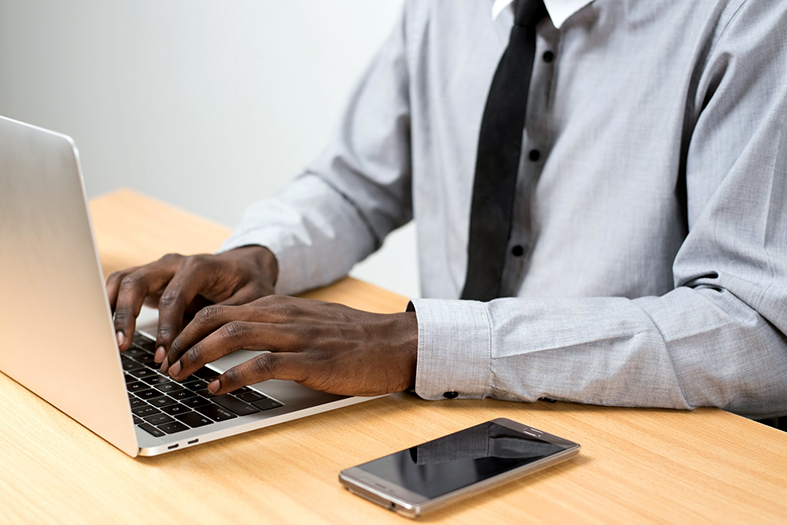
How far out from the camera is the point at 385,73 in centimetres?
129

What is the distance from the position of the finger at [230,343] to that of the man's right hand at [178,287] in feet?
0.21

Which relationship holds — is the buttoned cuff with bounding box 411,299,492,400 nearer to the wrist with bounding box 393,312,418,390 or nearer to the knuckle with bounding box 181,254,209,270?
the wrist with bounding box 393,312,418,390

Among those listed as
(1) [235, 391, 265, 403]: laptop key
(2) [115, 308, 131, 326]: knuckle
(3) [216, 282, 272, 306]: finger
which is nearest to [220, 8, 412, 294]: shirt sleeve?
(3) [216, 282, 272, 306]: finger

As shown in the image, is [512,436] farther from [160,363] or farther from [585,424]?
[160,363]

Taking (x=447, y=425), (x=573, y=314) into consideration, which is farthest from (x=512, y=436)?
(x=573, y=314)

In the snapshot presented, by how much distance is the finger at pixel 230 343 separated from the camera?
2.40 ft

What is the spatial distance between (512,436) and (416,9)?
791 mm

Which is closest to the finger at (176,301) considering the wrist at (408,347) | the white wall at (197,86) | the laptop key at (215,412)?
the laptop key at (215,412)

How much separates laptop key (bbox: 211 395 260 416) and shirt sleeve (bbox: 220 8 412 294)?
1.49 feet

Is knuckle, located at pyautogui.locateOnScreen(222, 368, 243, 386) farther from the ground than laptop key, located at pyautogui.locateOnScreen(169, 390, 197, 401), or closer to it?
farther from the ground

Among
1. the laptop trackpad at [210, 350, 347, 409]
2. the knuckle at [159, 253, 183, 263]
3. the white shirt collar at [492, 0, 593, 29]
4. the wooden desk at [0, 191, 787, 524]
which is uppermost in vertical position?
the white shirt collar at [492, 0, 593, 29]

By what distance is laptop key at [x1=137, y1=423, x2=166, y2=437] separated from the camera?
655mm

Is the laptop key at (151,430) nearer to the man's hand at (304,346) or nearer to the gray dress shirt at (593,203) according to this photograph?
the man's hand at (304,346)

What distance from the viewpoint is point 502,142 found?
3.55 feet
